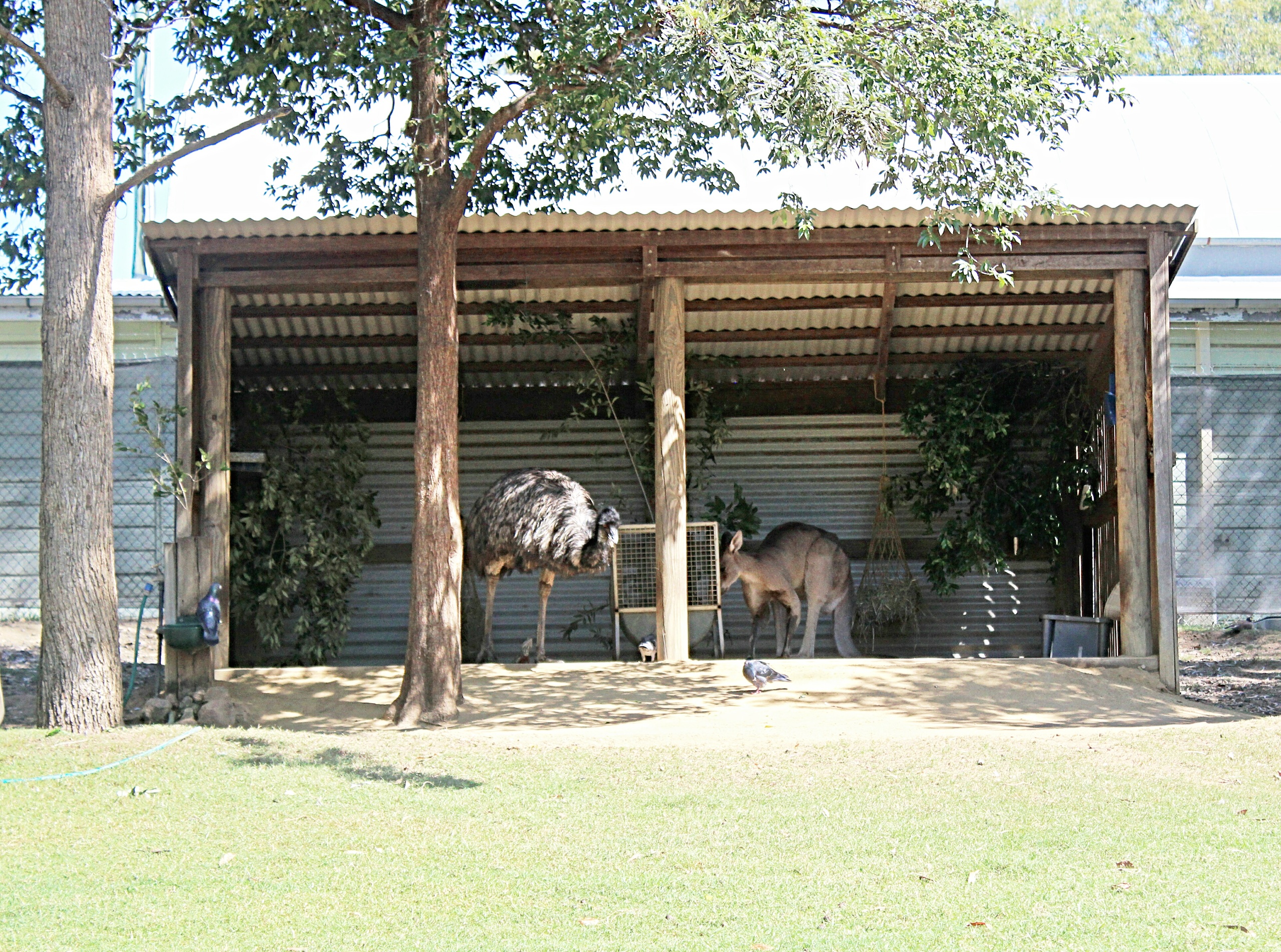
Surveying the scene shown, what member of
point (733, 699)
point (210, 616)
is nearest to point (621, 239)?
point (733, 699)

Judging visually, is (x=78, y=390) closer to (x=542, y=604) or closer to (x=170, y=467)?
(x=170, y=467)

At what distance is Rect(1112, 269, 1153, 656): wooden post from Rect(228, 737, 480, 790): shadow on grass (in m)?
6.60

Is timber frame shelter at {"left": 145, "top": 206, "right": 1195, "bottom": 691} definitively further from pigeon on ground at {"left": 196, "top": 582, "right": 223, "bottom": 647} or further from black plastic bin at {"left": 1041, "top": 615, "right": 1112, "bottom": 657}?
black plastic bin at {"left": 1041, "top": 615, "right": 1112, "bottom": 657}

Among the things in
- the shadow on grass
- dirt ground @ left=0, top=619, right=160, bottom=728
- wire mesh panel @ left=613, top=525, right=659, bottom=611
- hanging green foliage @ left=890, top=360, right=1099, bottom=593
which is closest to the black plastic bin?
hanging green foliage @ left=890, top=360, right=1099, bottom=593

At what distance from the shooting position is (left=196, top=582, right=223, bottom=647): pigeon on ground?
10.7 meters

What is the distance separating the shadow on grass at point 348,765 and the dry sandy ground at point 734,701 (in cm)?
130

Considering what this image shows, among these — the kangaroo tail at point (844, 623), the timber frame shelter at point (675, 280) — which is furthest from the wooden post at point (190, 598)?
the kangaroo tail at point (844, 623)

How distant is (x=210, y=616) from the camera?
35.2 ft

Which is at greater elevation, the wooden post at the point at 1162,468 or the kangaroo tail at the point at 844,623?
the wooden post at the point at 1162,468

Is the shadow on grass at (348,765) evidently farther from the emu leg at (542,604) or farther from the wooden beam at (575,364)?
the wooden beam at (575,364)

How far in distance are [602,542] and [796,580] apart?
2.79 metres

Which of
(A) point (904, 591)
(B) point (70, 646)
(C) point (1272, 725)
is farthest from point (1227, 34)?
(B) point (70, 646)

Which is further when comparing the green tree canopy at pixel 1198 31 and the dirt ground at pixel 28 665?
the green tree canopy at pixel 1198 31

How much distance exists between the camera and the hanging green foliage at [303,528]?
1344 cm
